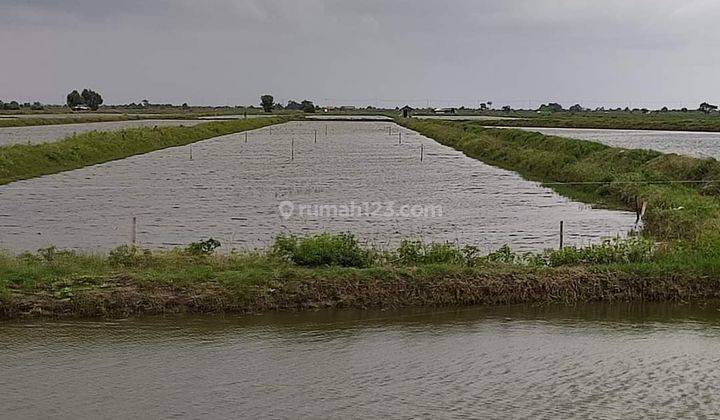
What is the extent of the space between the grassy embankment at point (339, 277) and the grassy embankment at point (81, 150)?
48.2ft

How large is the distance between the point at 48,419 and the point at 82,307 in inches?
111

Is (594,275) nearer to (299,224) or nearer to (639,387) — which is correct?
(639,387)

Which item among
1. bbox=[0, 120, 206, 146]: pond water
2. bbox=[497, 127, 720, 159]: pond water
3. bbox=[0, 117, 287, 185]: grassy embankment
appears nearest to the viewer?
bbox=[0, 117, 287, 185]: grassy embankment

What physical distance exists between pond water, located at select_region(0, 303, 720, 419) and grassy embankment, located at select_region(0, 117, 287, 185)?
1638 centimetres

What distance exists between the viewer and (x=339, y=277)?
9477 millimetres

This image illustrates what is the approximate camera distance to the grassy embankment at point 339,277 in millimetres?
8828

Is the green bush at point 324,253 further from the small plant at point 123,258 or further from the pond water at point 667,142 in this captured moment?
the pond water at point 667,142

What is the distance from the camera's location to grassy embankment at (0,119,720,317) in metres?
8.83

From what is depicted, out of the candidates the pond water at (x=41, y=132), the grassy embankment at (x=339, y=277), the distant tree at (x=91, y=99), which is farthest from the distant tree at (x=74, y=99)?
the grassy embankment at (x=339, y=277)

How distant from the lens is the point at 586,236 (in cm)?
1404

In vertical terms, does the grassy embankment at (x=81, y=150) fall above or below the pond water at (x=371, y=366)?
above

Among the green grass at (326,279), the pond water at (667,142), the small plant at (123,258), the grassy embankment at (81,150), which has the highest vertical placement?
the pond water at (667,142)

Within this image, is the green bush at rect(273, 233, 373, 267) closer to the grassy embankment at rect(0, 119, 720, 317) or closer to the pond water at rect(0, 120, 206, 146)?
the grassy embankment at rect(0, 119, 720, 317)

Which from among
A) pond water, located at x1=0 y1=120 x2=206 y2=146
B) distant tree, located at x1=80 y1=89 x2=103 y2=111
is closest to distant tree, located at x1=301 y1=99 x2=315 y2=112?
distant tree, located at x1=80 y1=89 x2=103 y2=111
